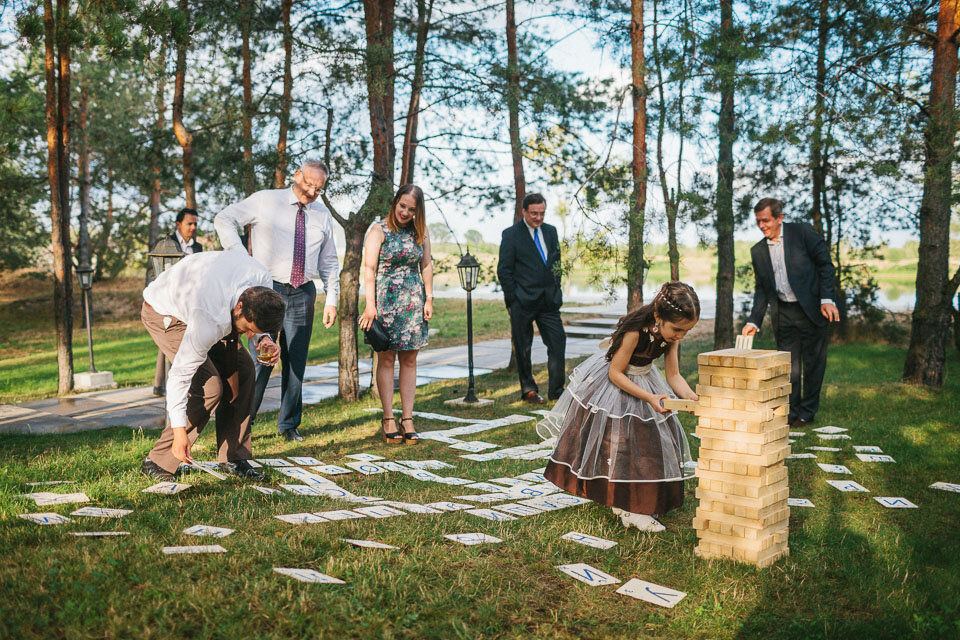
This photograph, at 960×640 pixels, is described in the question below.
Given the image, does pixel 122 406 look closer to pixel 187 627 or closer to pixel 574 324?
pixel 187 627

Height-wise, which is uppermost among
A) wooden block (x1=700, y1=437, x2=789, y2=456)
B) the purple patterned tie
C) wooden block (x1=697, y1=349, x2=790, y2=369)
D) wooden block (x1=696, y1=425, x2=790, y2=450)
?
the purple patterned tie

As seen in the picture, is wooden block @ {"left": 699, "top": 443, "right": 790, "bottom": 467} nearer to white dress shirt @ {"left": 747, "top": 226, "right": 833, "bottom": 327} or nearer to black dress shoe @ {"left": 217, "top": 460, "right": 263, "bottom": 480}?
black dress shoe @ {"left": 217, "top": 460, "right": 263, "bottom": 480}

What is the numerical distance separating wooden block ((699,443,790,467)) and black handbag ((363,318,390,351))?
2.77m

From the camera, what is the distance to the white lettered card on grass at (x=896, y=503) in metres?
3.85

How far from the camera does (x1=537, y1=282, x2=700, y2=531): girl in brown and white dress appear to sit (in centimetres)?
349

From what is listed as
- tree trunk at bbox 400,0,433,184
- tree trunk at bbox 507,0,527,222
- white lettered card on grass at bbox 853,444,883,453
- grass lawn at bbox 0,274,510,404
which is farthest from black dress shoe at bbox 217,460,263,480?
tree trunk at bbox 507,0,527,222

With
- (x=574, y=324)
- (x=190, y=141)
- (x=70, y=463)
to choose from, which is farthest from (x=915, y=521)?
(x=574, y=324)

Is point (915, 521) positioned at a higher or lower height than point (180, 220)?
lower

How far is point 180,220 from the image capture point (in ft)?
23.7

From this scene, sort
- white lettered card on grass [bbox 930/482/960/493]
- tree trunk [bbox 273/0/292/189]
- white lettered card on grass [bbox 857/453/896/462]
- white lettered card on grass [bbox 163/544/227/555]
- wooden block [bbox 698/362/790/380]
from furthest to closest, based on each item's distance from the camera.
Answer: tree trunk [bbox 273/0/292/189] → white lettered card on grass [bbox 857/453/896/462] → white lettered card on grass [bbox 930/482/960/493] → wooden block [bbox 698/362/790/380] → white lettered card on grass [bbox 163/544/227/555]

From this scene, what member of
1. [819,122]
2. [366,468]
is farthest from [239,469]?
[819,122]

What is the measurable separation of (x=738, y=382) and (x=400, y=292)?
3.00m

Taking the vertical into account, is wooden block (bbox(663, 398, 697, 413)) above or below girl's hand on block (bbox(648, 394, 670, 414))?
above

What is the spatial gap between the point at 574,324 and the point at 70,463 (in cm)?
1212
